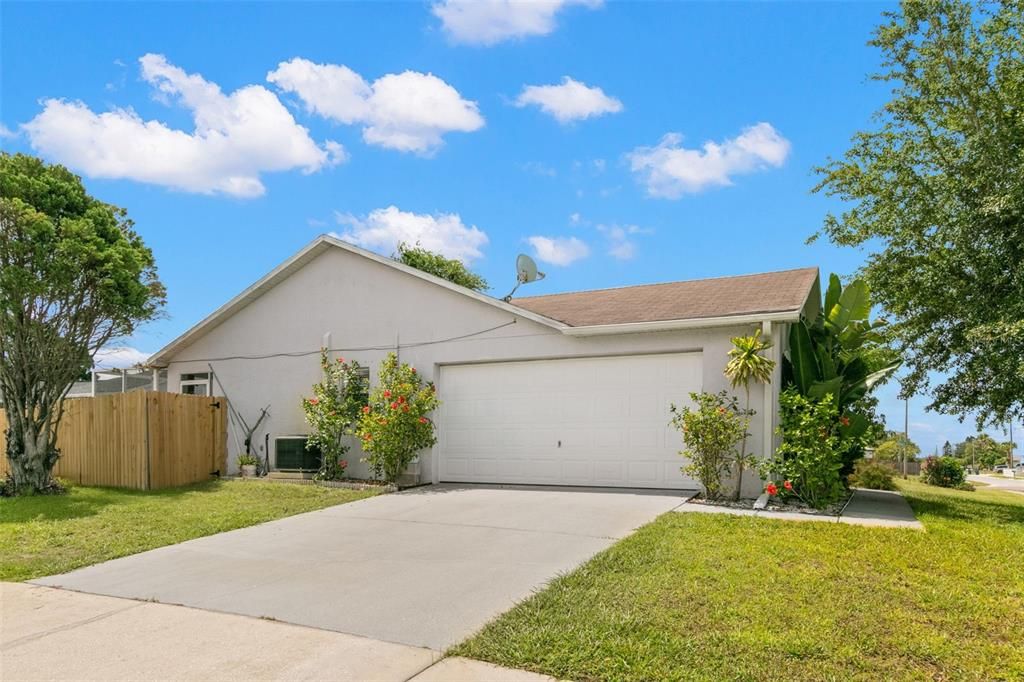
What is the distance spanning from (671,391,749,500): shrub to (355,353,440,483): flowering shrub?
15.4 ft

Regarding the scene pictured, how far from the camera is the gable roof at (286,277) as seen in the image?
1223 centimetres

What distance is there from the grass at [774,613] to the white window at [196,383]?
40.1 ft

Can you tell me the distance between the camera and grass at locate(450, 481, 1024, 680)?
12.3 feet

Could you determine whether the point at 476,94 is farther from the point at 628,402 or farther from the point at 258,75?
the point at 628,402


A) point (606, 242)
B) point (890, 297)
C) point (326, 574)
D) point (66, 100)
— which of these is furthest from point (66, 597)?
point (890, 297)

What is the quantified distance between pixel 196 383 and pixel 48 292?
5.19m

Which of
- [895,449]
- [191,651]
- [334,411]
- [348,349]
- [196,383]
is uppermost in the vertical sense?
[348,349]

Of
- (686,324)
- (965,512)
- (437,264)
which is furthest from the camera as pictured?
(437,264)

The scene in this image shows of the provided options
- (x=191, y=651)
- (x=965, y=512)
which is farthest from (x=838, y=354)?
(x=191, y=651)

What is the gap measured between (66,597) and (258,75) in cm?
848

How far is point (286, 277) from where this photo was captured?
14562mm

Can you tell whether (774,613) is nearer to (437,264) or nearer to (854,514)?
(854,514)

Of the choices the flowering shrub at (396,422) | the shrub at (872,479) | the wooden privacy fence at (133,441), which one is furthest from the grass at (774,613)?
the wooden privacy fence at (133,441)

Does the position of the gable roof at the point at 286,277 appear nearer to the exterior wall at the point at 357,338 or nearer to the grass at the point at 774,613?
the exterior wall at the point at 357,338
